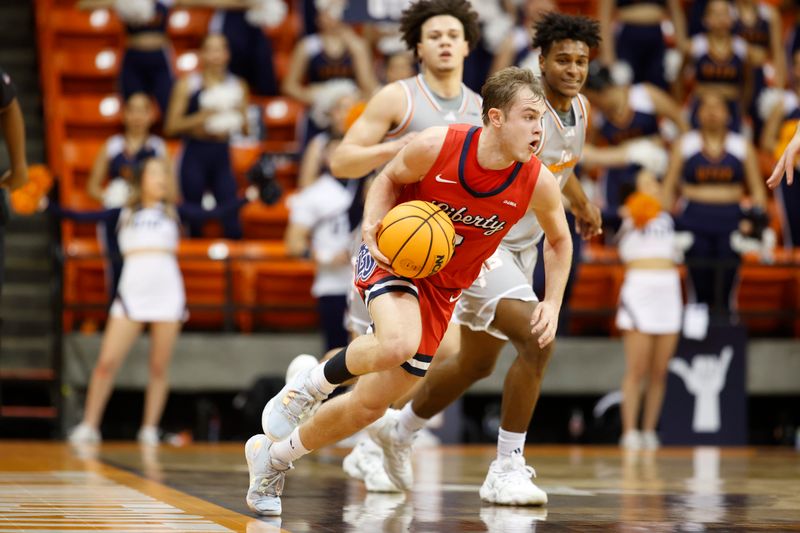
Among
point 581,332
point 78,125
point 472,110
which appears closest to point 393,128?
point 472,110

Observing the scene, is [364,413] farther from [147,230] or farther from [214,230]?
[214,230]

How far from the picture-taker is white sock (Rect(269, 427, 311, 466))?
4922 mm

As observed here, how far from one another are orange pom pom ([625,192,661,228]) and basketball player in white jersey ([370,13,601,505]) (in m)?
4.28

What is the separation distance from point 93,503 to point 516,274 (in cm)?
199

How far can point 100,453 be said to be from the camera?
27.3ft

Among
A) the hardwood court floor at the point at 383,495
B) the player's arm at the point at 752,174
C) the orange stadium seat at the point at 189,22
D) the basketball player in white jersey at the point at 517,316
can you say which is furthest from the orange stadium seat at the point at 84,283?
the player's arm at the point at 752,174

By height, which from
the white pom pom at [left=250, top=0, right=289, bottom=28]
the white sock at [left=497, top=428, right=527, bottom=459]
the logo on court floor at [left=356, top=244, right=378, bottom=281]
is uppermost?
the white pom pom at [left=250, top=0, right=289, bottom=28]

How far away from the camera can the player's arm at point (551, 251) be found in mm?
5031

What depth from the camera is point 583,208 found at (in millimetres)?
6020

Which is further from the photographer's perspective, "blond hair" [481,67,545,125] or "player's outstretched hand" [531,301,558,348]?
"player's outstretched hand" [531,301,558,348]

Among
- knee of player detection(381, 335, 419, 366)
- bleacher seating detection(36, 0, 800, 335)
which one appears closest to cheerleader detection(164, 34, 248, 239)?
bleacher seating detection(36, 0, 800, 335)

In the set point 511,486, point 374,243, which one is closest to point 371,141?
point 374,243

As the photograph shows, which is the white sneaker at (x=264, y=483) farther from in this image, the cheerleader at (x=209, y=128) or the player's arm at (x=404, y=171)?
the cheerleader at (x=209, y=128)

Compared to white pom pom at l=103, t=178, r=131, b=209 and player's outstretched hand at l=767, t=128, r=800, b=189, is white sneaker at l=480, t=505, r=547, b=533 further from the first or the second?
white pom pom at l=103, t=178, r=131, b=209
